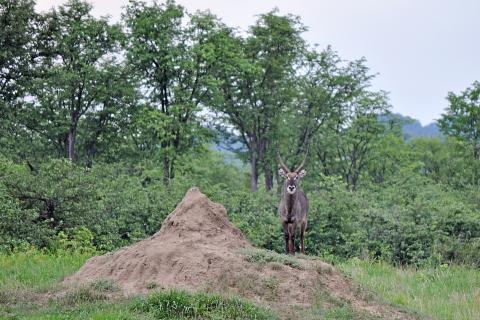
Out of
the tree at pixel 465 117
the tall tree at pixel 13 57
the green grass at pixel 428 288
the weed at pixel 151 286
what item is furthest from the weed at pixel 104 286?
the tree at pixel 465 117

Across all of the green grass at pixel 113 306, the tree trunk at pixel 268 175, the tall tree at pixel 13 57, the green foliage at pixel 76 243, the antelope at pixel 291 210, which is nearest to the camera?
the green grass at pixel 113 306

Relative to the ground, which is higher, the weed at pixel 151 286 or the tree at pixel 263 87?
the tree at pixel 263 87

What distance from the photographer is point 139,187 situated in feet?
80.2

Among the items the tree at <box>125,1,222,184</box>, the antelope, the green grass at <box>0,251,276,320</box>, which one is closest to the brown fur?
the antelope

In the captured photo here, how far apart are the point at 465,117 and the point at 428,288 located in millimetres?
38734

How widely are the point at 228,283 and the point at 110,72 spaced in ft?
87.9

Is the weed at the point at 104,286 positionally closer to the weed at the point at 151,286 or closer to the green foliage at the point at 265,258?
the weed at the point at 151,286

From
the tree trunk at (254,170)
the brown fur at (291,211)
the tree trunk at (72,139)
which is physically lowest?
the brown fur at (291,211)

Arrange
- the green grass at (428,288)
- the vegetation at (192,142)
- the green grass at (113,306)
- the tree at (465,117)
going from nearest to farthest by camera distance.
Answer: the green grass at (113,306) → the green grass at (428,288) → the vegetation at (192,142) → the tree at (465,117)

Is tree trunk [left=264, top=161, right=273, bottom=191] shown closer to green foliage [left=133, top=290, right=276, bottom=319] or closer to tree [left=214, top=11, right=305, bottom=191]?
tree [left=214, top=11, right=305, bottom=191]

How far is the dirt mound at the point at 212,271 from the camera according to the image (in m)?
11.1

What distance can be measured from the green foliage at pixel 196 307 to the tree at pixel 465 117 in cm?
4333

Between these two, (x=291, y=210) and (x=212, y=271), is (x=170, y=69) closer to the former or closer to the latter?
(x=291, y=210)

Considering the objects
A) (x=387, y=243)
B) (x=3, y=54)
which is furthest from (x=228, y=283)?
(x=3, y=54)
